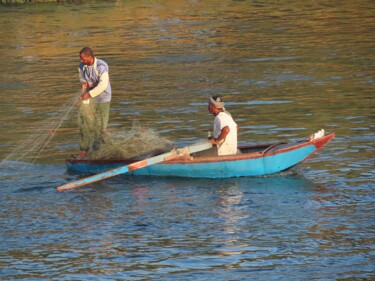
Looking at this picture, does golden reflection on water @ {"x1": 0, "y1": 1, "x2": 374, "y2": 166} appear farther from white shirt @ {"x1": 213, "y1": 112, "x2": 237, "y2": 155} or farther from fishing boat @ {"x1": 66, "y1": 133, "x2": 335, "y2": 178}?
white shirt @ {"x1": 213, "y1": 112, "x2": 237, "y2": 155}

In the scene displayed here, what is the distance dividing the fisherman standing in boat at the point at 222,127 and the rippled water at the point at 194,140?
1.92 feet

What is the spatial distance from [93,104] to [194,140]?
2479mm

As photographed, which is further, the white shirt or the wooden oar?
the wooden oar

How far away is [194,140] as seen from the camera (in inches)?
687

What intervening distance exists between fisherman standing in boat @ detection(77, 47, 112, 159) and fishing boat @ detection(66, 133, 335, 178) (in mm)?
1076

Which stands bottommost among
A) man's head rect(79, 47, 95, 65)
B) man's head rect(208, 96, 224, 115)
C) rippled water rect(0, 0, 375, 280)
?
rippled water rect(0, 0, 375, 280)

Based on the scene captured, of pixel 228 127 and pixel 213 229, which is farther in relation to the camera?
pixel 228 127

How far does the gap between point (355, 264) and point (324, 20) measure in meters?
26.3

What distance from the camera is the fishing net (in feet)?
49.9

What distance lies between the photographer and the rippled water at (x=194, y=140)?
36.5 feet

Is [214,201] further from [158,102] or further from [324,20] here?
[324,20]

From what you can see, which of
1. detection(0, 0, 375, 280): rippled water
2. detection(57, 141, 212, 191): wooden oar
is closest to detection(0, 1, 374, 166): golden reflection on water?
detection(0, 0, 375, 280): rippled water

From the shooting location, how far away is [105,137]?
614 inches

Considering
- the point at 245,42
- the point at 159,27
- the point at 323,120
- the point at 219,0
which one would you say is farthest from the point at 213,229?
the point at 219,0
